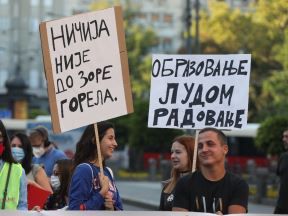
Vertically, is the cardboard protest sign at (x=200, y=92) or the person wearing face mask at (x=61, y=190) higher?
the cardboard protest sign at (x=200, y=92)

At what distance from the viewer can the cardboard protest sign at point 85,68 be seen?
8711mm

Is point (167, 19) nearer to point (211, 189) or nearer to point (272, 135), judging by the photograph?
point (272, 135)

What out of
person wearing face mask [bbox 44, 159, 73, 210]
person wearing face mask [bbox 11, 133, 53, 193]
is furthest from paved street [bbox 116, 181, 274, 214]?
person wearing face mask [bbox 44, 159, 73, 210]

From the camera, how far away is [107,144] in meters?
8.56

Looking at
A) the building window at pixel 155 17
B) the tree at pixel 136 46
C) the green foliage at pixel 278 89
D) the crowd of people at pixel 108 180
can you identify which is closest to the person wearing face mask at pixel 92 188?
the crowd of people at pixel 108 180

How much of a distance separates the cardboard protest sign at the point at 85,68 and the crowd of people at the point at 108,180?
6.3 inches

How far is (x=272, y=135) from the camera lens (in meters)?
33.1

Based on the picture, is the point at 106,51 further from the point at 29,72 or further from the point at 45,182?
the point at 29,72

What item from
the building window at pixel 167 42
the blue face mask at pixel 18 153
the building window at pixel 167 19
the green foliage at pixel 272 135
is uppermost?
the building window at pixel 167 19

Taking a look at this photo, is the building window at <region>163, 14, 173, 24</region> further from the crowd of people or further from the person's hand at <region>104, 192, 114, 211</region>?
the person's hand at <region>104, 192, 114, 211</region>

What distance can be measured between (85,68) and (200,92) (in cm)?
120

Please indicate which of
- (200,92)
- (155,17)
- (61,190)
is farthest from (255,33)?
(155,17)

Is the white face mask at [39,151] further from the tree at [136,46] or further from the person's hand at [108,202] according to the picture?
the tree at [136,46]

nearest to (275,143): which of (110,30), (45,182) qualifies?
(45,182)
